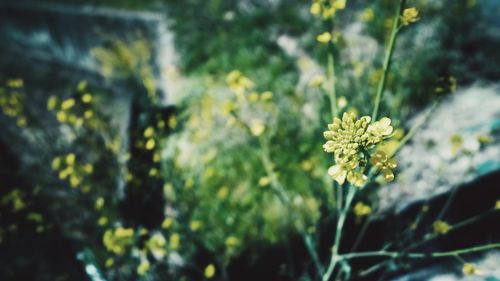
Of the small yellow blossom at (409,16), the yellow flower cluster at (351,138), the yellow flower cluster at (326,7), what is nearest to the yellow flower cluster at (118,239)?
the yellow flower cluster at (351,138)

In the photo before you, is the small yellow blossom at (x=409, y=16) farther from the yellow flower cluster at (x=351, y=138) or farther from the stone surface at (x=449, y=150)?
the stone surface at (x=449, y=150)

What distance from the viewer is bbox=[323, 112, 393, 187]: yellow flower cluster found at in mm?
1050

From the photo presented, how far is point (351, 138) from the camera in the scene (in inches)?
42.4

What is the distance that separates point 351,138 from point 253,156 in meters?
2.35

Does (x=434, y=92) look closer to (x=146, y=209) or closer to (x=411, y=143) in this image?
(x=411, y=143)

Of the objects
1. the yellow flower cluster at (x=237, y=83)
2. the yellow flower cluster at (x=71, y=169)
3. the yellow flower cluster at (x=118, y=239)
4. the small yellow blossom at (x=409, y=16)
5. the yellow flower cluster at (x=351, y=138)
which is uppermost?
the yellow flower cluster at (x=71, y=169)

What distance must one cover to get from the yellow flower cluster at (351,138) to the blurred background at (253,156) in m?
0.73

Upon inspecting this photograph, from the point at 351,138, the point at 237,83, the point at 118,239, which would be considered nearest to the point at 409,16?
the point at 351,138

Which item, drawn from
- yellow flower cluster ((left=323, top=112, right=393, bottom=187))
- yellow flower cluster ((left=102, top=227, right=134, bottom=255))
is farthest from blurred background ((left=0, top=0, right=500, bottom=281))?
yellow flower cluster ((left=323, top=112, right=393, bottom=187))

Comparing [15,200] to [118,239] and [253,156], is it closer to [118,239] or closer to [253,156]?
[118,239]

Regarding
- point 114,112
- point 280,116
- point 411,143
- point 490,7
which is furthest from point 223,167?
point 490,7

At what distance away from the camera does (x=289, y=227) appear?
110 inches

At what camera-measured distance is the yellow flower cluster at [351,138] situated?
1.05m

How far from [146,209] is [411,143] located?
231 centimetres
